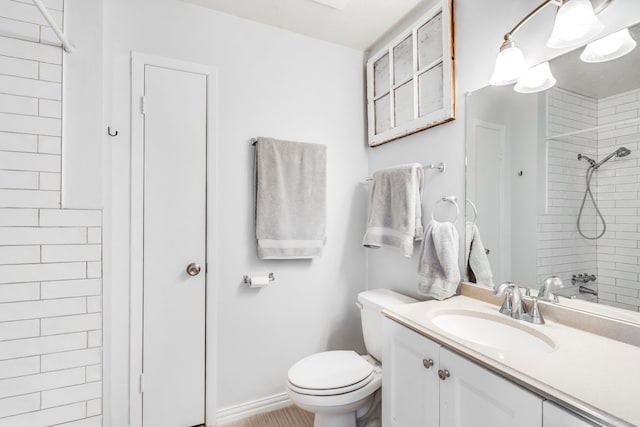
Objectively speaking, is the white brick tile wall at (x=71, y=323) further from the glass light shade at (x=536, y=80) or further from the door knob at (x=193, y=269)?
the glass light shade at (x=536, y=80)

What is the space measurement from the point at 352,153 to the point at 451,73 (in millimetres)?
812

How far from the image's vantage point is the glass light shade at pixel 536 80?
114cm

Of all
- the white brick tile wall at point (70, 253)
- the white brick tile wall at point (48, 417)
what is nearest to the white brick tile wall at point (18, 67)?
the white brick tile wall at point (70, 253)

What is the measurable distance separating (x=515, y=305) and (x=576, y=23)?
0.98 meters

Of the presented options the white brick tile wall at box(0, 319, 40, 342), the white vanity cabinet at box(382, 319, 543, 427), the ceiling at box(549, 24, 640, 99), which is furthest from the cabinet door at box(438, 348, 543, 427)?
the white brick tile wall at box(0, 319, 40, 342)

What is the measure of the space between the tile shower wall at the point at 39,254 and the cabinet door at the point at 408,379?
52.7 inches

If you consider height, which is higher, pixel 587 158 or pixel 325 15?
pixel 325 15

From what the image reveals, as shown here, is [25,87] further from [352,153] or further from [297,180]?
[352,153]

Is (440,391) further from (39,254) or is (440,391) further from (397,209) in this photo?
(39,254)

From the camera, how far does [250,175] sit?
1.78m

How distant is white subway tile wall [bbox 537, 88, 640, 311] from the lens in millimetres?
933

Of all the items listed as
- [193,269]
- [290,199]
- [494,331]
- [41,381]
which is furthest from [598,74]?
[41,381]

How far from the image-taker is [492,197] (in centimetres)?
136

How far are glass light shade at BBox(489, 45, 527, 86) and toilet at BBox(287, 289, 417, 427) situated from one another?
1.16 m
